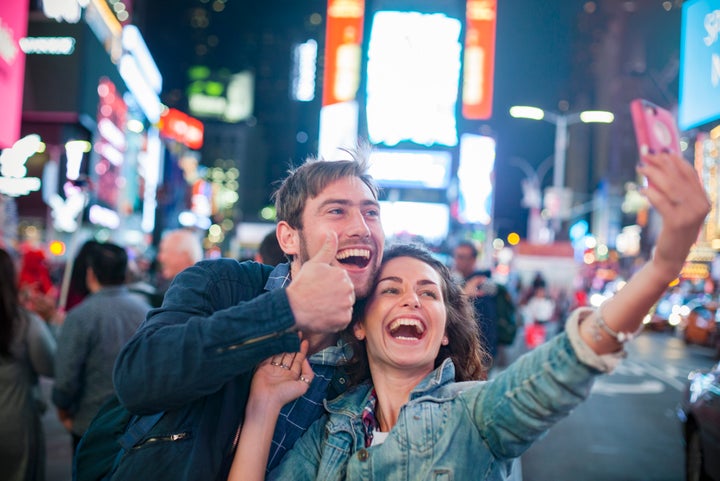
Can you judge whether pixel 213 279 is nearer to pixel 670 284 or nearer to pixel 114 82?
pixel 670 284

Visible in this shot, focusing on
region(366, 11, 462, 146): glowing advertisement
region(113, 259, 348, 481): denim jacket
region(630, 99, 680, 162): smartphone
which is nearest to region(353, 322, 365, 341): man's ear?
region(113, 259, 348, 481): denim jacket

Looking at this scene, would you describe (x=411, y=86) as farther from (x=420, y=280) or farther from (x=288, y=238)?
(x=420, y=280)

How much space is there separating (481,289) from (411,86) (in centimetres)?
3156

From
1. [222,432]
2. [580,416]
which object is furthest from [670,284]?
[580,416]

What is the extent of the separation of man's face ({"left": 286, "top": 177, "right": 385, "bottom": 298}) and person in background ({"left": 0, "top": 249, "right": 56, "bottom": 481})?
260 cm

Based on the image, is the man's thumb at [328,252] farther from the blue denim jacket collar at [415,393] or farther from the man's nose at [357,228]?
the blue denim jacket collar at [415,393]

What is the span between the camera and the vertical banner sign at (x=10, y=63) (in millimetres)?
8414

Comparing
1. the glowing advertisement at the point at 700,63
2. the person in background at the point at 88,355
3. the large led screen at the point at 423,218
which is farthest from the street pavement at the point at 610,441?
the large led screen at the point at 423,218

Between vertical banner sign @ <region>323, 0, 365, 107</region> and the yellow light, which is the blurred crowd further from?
vertical banner sign @ <region>323, 0, 365, 107</region>

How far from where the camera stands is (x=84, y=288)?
19.7 feet

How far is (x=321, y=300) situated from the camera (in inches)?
88.0

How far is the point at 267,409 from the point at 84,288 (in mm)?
4126

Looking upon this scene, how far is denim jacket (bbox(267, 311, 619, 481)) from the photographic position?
2023mm

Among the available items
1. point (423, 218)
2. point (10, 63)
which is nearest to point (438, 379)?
point (10, 63)
